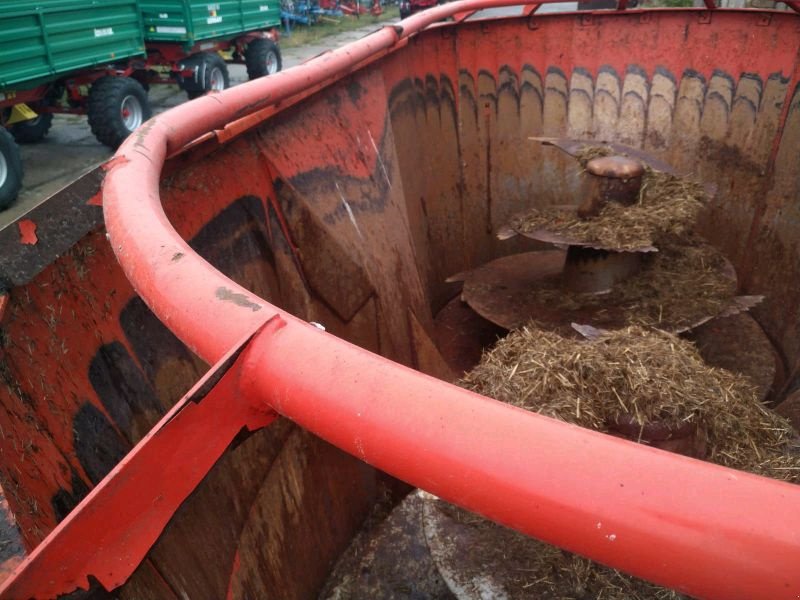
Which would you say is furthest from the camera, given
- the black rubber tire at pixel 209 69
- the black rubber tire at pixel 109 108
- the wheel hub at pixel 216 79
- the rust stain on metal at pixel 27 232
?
the wheel hub at pixel 216 79

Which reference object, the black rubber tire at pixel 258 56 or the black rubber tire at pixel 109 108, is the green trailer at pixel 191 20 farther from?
the black rubber tire at pixel 109 108

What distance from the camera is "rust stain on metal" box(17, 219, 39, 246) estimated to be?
→ 4.30ft

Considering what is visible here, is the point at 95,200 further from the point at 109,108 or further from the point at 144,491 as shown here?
the point at 109,108

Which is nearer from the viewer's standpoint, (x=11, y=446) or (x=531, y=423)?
(x=531, y=423)

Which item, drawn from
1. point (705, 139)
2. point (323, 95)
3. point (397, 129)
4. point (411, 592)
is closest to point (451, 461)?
point (411, 592)

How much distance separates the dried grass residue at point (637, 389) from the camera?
189cm

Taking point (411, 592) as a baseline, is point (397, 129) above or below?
above

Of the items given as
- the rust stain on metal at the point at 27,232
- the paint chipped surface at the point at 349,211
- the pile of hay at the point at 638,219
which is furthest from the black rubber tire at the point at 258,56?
the rust stain on metal at the point at 27,232

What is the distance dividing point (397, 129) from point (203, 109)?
77.4 inches

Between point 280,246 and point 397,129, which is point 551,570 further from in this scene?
point 397,129

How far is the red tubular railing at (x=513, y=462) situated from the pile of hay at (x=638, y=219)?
2.69 metres

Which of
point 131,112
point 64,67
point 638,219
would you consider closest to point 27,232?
point 638,219

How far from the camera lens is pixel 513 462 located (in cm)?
63

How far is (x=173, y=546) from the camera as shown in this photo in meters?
1.41
